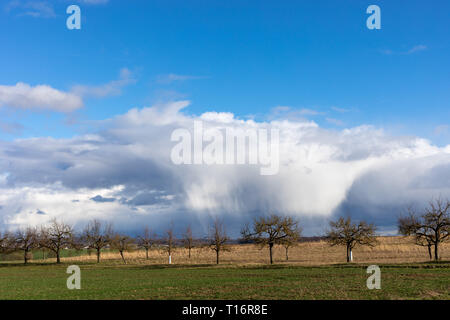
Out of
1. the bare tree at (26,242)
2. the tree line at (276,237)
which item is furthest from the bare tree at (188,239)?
the bare tree at (26,242)

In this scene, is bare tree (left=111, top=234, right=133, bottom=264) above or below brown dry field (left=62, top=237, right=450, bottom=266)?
above

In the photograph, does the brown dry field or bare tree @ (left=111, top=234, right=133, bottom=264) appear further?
bare tree @ (left=111, top=234, right=133, bottom=264)

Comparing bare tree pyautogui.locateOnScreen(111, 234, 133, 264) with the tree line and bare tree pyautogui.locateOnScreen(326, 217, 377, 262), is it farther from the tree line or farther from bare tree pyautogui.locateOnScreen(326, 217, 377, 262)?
bare tree pyautogui.locateOnScreen(326, 217, 377, 262)

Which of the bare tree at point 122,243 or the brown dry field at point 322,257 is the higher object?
the bare tree at point 122,243

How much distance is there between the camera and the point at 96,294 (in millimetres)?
30922

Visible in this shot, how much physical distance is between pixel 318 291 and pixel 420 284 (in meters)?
9.36

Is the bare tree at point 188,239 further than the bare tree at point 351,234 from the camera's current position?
Yes

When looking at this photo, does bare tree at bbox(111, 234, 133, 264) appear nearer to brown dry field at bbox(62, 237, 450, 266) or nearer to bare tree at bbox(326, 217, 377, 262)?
brown dry field at bbox(62, 237, 450, 266)

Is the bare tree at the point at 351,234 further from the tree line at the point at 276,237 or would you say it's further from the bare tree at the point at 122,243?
the bare tree at the point at 122,243

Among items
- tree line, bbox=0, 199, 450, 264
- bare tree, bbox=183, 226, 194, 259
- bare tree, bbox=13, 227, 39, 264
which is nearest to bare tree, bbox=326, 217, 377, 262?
tree line, bbox=0, 199, 450, 264
